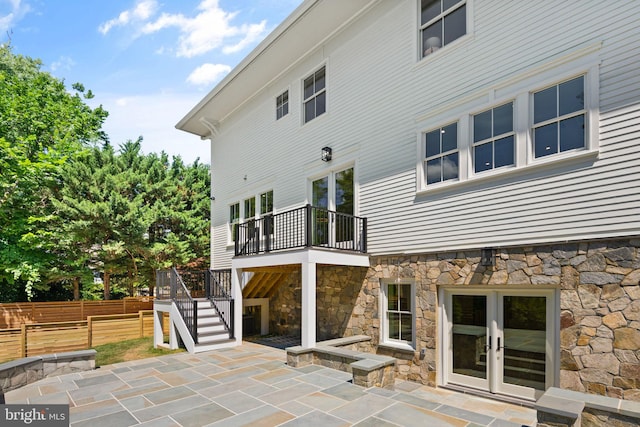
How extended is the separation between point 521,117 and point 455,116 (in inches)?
44.1

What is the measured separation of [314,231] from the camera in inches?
356

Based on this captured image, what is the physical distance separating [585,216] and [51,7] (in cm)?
1486

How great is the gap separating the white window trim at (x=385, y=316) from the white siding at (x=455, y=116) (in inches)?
26.8

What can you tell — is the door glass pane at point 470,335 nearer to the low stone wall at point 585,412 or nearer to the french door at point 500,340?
the french door at point 500,340

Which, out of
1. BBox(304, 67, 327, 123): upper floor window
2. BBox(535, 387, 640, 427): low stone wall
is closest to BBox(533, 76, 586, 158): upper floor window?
BBox(535, 387, 640, 427): low stone wall

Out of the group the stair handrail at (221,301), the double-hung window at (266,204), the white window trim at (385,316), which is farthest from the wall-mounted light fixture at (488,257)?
the double-hung window at (266,204)

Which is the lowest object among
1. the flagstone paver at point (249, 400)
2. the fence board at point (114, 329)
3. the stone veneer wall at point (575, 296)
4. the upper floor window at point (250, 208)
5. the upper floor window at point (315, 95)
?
the fence board at point (114, 329)

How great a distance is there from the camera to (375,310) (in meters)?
7.69

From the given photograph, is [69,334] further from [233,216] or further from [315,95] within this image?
[315,95]

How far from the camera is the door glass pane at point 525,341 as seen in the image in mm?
5379

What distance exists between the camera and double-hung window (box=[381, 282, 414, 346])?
7121 millimetres

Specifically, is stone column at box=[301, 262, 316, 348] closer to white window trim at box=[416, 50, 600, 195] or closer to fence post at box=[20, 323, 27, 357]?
white window trim at box=[416, 50, 600, 195]

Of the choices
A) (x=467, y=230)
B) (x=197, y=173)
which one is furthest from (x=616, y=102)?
(x=197, y=173)

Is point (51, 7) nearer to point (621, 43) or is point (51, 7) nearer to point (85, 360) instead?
point (85, 360)
